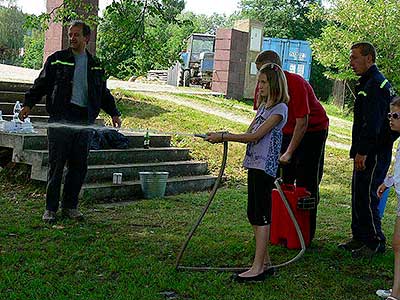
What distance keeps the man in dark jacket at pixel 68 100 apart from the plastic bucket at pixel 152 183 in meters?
1.90

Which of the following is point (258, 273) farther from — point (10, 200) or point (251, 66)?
point (251, 66)

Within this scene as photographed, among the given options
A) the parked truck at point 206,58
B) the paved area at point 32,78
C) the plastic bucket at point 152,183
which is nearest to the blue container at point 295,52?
the parked truck at point 206,58

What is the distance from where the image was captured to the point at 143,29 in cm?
608

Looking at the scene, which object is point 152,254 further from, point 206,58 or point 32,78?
point 206,58

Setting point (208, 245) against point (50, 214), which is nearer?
point (208, 245)

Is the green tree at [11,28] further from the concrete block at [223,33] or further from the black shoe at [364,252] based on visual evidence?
the black shoe at [364,252]

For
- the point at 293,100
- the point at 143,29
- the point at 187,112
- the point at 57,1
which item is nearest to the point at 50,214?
the point at 143,29

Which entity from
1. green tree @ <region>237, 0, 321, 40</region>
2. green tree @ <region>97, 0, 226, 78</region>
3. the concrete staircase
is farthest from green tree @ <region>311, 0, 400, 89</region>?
green tree @ <region>237, 0, 321, 40</region>

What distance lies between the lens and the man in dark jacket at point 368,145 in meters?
4.89

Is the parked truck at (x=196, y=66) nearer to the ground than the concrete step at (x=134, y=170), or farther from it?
farther from it

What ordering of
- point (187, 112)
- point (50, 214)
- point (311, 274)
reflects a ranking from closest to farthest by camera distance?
point (311, 274), point (50, 214), point (187, 112)

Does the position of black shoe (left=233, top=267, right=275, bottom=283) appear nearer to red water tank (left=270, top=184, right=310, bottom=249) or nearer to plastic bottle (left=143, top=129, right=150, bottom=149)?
red water tank (left=270, top=184, right=310, bottom=249)

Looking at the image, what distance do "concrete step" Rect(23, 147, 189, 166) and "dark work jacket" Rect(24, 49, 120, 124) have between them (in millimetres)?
1589

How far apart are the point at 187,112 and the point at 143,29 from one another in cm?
589
